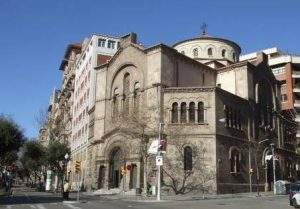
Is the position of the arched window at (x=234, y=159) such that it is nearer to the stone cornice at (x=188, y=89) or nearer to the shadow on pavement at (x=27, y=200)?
the stone cornice at (x=188, y=89)

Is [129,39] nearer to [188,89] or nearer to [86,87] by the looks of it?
[188,89]

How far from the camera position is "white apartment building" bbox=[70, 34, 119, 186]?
69525mm

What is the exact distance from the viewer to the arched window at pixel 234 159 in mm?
49250

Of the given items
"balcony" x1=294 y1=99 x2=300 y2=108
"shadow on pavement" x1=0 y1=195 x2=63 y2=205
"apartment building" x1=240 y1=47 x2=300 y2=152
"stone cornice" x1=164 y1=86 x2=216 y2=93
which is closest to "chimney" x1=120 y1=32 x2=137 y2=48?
"stone cornice" x1=164 y1=86 x2=216 y2=93

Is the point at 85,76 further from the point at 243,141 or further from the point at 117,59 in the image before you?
the point at 243,141

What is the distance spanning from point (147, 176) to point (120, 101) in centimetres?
1151

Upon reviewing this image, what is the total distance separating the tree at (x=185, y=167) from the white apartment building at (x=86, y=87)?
2114cm

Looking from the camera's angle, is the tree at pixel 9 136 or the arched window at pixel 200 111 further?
the arched window at pixel 200 111

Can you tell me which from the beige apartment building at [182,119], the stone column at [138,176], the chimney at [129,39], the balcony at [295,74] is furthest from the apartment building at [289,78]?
the stone column at [138,176]

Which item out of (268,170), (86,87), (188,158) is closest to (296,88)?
(268,170)

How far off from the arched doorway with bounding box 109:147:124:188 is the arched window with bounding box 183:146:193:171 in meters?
8.28

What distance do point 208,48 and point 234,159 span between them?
21.4 m

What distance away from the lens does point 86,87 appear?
74062 millimetres

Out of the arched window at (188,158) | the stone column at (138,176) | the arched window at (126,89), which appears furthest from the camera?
the arched window at (126,89)
